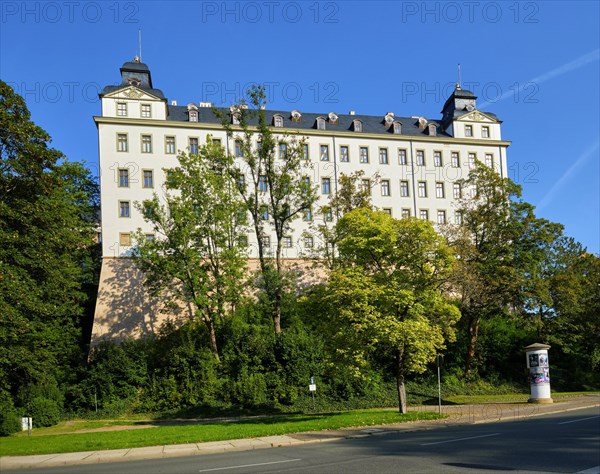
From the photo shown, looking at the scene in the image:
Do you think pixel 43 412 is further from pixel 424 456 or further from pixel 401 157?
pixel 401 157

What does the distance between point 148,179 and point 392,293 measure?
109ft

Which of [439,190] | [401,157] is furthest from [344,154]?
[439,190]

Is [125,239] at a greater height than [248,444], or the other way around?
[125,239]

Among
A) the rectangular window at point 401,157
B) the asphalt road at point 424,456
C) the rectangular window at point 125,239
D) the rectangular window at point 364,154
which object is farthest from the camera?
the rectangular window at point 401,157

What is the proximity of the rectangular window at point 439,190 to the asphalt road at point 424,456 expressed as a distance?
43.4 m

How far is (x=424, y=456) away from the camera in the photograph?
15156mm

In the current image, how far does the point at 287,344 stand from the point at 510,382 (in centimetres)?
1852

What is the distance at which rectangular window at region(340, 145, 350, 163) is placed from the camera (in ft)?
199

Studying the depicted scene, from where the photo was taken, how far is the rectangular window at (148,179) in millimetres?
54469

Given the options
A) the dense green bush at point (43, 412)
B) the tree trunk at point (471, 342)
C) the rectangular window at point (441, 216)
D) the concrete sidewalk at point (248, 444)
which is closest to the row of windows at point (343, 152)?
the rectangular window at point (441, 216)

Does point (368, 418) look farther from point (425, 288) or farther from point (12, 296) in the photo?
point (12, 296)

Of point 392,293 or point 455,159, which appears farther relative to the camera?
point 455,159

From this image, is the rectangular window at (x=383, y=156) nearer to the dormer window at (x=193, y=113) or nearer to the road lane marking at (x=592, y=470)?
the dormer window at (x=193, y=113)

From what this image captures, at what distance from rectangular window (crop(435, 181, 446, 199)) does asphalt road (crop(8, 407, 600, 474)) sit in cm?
4336
